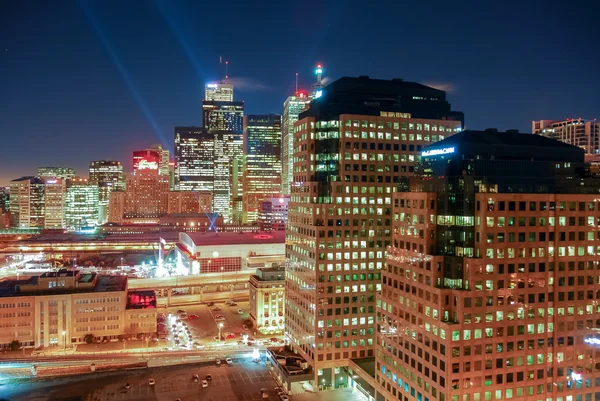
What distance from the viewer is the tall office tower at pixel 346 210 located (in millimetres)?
96875

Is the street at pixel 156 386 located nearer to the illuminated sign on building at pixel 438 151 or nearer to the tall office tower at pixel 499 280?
the tall office tower at pixel 499 280

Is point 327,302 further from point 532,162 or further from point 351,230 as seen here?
point 532,162

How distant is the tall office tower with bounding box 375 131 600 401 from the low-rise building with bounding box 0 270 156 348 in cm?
8640

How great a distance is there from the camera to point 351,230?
98.6 meters

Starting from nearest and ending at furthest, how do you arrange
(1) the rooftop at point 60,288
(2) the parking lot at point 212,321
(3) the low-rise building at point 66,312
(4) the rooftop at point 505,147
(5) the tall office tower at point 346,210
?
(4) the rooftop at point 505,147
(5) the tall office tower at point 346,210
(3) the low-rise building at point 66,312
(1) the rooftop at point 60,288
(2) the parking lot at point 212,321

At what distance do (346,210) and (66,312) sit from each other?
274ft

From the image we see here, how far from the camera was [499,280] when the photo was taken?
6650cm

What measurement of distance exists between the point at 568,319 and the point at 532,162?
23730mm

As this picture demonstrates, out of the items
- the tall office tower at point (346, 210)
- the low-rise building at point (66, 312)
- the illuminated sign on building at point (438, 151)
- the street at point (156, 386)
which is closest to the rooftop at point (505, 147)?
the illuminated sign on building at point (438, 151)

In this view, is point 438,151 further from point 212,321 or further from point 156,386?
point 212,321

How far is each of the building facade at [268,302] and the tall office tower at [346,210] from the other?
38.5 metres

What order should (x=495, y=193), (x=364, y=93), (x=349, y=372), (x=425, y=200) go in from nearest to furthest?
(x=495, y=193) < (x=425, y=200) < (x=349, y=372) < (x=364, y=93)

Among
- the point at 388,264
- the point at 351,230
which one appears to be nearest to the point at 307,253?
the point at 351,230

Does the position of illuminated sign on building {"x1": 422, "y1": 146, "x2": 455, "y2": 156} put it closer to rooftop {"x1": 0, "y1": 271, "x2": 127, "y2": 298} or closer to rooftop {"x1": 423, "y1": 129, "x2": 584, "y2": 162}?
rooftop {"x1": 423, "y1": 129, "x2": 584, "y2": 162}
